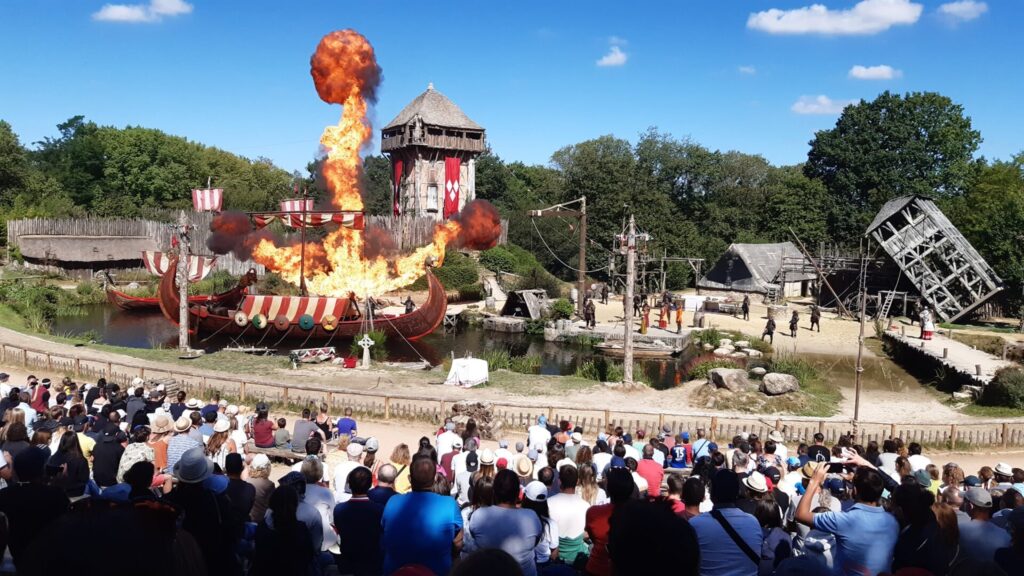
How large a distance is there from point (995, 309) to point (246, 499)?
4579cm

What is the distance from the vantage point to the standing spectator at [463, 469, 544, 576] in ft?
17.0

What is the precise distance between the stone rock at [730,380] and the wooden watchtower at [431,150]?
125ft

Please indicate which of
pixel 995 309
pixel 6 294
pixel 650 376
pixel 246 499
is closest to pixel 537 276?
pixel 650 376

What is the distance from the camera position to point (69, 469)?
25.0ft

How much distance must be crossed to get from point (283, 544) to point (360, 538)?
1051 millimetres

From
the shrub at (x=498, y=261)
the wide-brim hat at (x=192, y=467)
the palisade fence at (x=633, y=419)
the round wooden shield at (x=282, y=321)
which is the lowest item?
the palisade fence at (x=633, y=419)

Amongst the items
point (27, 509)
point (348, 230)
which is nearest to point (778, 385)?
point (27, 509)

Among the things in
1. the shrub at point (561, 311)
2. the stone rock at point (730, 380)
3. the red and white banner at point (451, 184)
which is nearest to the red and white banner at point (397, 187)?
the red and white banner at point (451, 184)

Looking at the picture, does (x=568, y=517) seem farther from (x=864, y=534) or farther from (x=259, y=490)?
(x=259, y=490)

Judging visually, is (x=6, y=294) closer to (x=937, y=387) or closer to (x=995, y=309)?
(x=937, y=387)

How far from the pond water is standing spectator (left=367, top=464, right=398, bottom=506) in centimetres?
1964

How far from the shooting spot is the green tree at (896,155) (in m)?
59.2

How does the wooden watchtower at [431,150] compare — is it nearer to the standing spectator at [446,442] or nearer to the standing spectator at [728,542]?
the standing spectator at [446,442]

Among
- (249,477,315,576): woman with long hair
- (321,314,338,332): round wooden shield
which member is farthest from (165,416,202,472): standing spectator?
(321,314,338,332): round wooden shield
